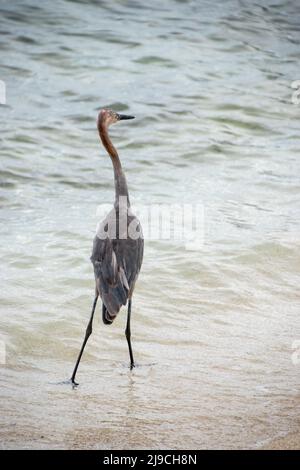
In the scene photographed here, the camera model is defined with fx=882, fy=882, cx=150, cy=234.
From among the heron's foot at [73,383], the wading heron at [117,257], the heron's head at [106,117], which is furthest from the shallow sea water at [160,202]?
the heron's head at [106,117]

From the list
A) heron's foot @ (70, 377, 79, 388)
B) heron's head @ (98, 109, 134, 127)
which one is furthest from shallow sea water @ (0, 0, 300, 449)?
heron's head @ (98, 109, 134, 127)

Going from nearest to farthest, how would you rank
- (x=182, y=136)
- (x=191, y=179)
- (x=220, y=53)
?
(x=191, y=179), (x=182, y=136), (x=220, y=53)

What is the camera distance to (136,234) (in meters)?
6.78

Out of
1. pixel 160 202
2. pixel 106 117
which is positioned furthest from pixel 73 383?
pixel 160 202

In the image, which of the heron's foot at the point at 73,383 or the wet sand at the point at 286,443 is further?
the heron's foot at the point at 73,383

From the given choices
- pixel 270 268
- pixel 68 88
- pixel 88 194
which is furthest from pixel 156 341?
pixel 68 88

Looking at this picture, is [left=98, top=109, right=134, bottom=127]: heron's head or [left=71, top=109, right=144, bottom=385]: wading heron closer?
[left=71, top=109, right=144, bottom=385]: wading heron

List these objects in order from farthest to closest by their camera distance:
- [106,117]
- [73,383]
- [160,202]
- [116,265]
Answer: [160,202] → [106,117] → [116,265] → [73,383]

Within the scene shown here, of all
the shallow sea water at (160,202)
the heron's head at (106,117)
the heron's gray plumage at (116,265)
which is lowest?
the shallow sea water at (160,202)

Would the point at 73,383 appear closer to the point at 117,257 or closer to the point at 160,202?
the point at 117,257

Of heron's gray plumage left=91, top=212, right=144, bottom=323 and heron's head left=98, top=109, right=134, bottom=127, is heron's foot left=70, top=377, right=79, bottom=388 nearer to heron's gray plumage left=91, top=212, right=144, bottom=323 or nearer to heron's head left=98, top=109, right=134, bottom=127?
heron's gray plumage left=91, top=212, right=144, bottom=323

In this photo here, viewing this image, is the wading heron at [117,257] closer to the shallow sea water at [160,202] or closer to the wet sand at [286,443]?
the shallow sea water at [160,202]
